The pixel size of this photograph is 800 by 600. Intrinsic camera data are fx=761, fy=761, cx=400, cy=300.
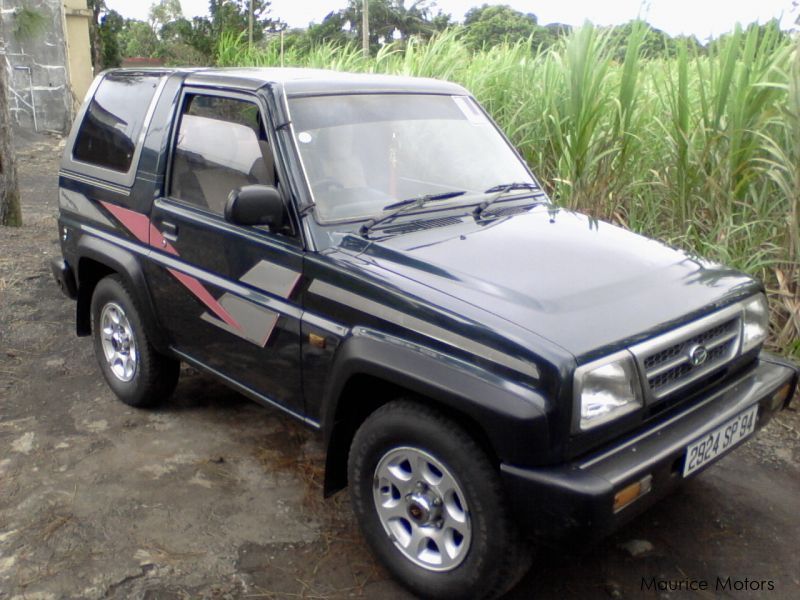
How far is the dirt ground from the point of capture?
2.83 m

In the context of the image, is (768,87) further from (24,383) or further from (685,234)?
(24,383)

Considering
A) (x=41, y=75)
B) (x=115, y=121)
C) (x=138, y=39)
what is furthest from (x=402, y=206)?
(x=138, y=39)

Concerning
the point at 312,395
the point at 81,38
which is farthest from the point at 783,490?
the point at 81,38

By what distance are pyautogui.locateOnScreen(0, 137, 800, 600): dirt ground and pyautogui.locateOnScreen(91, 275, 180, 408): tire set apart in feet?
0.43

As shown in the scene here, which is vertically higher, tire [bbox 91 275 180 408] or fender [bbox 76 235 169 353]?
fender [bbox 76 235 169 353]

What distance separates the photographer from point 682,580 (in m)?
2.87

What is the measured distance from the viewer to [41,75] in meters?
19.2

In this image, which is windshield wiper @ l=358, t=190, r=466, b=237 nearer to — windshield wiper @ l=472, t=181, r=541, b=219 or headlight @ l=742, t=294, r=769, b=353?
windshield wiper @ l=472, t=181, r=541, b=219

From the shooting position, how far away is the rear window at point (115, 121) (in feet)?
13.0

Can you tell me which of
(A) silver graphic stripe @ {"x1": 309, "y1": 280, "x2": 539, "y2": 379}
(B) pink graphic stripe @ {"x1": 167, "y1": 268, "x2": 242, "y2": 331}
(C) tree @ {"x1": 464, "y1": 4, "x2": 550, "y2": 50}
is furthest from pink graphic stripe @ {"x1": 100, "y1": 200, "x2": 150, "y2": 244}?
(C) tree @ {"x1": 464, "y1": 4, "x2": 550, "y2": 50}

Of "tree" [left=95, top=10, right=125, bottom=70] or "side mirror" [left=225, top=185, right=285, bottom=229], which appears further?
"tree" [left=95, top=10, right=125, bottom=70]

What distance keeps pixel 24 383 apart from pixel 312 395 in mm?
2509

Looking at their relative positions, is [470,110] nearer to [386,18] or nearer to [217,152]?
[217,152]

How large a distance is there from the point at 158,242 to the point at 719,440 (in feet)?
8.68
